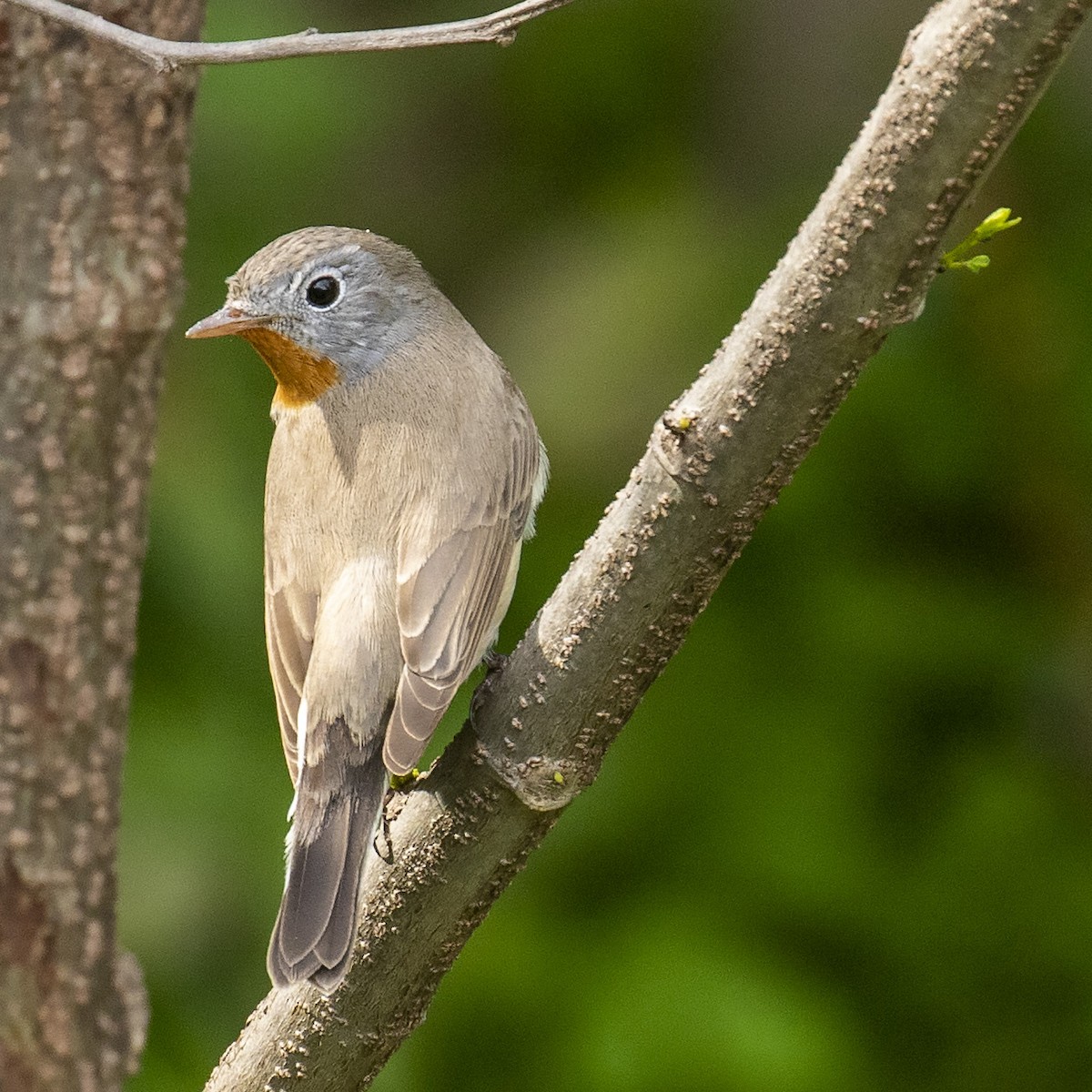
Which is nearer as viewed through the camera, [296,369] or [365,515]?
[365,515]

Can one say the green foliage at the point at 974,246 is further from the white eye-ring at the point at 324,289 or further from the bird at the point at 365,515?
the white eye-ring at the point at 324,289

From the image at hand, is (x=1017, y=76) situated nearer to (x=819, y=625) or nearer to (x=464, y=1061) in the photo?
(x=819, y=625)

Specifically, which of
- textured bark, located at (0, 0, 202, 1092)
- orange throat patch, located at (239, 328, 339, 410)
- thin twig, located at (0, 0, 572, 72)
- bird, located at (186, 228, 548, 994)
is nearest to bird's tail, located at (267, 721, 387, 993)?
bird, located at (186, 228, 548, 994)

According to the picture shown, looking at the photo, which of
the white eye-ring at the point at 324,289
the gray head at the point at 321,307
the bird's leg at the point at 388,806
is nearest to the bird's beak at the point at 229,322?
the gray head at the point at 321,307

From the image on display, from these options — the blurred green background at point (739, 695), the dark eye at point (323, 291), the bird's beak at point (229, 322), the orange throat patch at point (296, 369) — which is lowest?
the blurred green background at point (739, 695)

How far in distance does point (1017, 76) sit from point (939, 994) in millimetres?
3089

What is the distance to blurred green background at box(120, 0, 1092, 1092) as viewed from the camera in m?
4.03

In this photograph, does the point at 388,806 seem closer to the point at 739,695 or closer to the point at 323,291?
the point at 323,291

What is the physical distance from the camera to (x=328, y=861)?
2711 millimetres

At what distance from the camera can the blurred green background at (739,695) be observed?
13.2 ft

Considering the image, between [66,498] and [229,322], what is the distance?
1.67ft

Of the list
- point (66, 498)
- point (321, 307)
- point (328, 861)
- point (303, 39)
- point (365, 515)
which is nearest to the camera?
point (303, 39)

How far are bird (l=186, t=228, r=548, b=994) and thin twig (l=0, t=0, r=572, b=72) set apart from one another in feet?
3.25

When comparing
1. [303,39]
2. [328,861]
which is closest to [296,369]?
[328,861]
